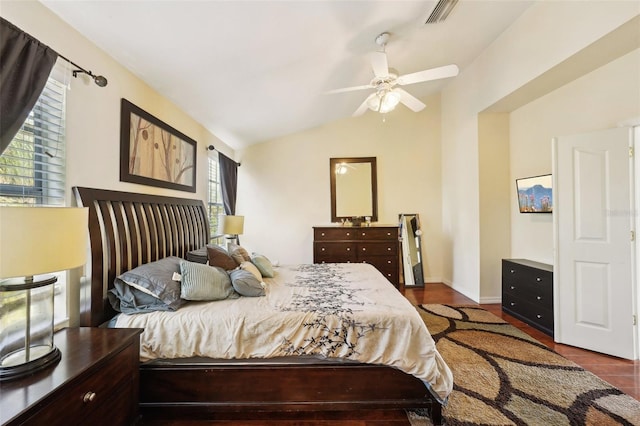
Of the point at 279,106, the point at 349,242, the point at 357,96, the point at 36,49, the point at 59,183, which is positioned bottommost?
the point at 349,242

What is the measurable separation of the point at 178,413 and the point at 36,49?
2275 mm

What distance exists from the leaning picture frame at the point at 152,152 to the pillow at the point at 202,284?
0.98 m

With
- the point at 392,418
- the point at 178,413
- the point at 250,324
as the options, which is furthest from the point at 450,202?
the point at 178,413

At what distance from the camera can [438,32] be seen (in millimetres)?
2814

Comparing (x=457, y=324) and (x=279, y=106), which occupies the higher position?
(x=279, y=106)

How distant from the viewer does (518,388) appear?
1.90 meters

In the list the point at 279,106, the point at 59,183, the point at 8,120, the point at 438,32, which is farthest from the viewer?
the point at 279,106

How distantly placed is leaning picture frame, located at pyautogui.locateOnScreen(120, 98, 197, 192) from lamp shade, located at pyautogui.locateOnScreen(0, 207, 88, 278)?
114cm

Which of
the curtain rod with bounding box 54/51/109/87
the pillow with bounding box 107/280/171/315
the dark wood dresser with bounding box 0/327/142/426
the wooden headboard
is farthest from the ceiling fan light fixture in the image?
the dark wood dresser with bounding box 0/327/142/426

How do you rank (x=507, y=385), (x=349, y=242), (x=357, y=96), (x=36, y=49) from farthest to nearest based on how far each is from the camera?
(x=349, y=242)
(x=357, y=96)
(x=507, y=385)
(x=36, y=49)

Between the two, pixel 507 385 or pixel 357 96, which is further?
pixel 357 96

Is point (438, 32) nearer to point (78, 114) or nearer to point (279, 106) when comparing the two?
point (279, 106)

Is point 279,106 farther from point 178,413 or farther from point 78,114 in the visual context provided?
point 178,413

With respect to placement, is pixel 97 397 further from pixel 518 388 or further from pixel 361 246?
pixel 361 246
